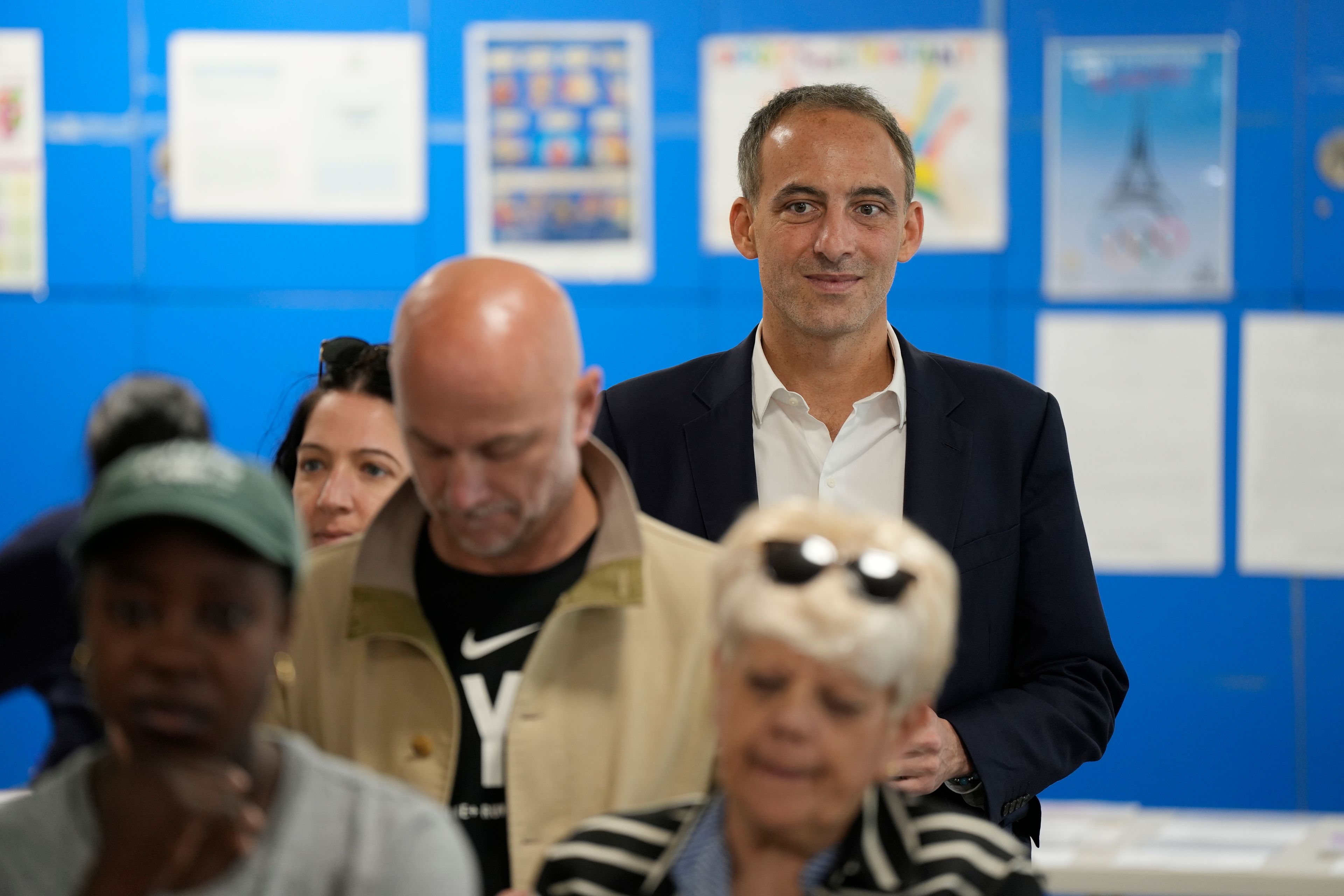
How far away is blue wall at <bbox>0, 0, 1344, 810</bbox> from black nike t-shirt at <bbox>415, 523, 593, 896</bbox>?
3349 millimetres

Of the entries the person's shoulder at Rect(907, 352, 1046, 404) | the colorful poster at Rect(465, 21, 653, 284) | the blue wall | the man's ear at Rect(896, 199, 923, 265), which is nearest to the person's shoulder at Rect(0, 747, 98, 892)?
the person's shoulder at Rect(907, 352, 1046, 404)

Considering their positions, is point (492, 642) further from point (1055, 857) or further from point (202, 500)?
point (1055, 857)

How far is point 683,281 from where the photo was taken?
5.03 m

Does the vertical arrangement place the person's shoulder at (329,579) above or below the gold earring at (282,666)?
below

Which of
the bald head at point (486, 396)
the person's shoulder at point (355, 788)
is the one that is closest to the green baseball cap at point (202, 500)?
the person's shoulder at point (355, 788)

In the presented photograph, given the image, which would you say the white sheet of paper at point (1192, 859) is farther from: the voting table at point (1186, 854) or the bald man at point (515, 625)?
the bald man at point (515, 625)

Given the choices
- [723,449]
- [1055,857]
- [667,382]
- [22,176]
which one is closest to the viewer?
[723,449]

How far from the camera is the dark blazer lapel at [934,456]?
2.50 m

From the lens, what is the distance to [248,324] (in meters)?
5.04

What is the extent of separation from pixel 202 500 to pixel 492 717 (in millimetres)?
686

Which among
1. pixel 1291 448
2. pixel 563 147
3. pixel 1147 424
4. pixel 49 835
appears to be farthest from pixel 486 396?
pixel 1291 448

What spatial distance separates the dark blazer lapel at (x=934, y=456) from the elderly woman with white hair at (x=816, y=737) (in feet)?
3.71

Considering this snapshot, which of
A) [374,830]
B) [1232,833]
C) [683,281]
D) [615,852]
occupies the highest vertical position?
[683,281]

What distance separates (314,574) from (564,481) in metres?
0.39
